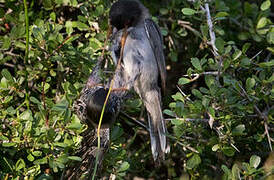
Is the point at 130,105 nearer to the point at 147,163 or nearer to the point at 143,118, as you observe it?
the point at 143,118

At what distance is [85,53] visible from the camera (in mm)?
3209

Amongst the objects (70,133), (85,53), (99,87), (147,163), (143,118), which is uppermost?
(85,53)

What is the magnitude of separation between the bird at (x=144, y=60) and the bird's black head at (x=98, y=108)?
0.59 meters

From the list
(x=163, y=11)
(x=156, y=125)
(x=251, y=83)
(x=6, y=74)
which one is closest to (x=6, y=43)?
(x=6, y=74)

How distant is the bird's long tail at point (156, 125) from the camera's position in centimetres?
337

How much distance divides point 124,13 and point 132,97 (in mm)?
740

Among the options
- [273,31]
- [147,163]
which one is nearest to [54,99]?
[147,163]

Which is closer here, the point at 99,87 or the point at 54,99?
the point at 99,87

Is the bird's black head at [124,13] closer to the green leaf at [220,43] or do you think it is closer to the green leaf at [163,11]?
the green leaf at [163,11]

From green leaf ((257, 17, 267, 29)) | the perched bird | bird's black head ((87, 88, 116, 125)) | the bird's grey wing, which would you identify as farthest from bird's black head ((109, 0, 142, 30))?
green leaf ((257, 17, 267, 29))

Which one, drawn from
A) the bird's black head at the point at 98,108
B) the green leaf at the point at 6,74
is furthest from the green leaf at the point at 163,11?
the green leaf at the point at 6,74

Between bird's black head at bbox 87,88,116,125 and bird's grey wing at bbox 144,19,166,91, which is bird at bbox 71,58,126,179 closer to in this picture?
bird's black head at bbox 87,88,116,125

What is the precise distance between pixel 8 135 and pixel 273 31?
2192 millimetres

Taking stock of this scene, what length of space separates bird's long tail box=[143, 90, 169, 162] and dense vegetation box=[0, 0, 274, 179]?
0.52ft
